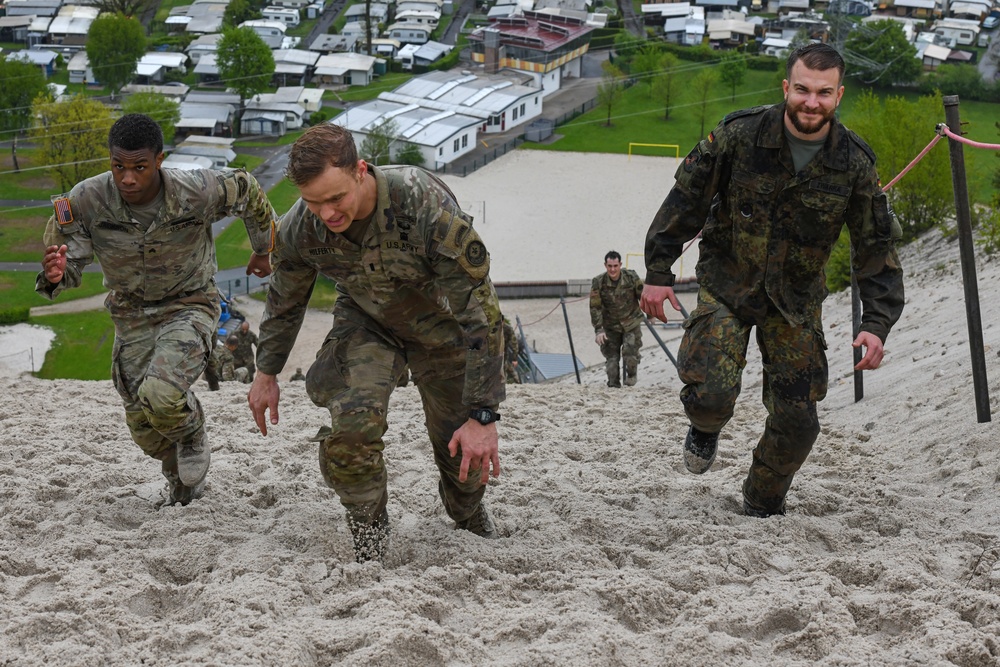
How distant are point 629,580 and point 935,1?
79207 millimetres

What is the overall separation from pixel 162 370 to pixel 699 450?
3.23 meters

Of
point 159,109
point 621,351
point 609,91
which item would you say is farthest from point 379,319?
point 609,91

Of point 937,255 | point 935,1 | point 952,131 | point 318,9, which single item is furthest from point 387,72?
point 952,131

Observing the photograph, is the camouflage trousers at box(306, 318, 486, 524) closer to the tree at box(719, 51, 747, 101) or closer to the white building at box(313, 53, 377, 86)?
the tree at box(719, 51, 747, 101)

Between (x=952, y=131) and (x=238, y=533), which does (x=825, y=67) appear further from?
(x=238, y=533)

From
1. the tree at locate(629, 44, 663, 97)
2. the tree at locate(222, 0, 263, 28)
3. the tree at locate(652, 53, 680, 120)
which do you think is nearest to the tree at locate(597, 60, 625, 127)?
the tree at locate(629, 44, 663, 97)

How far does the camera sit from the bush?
3306cm

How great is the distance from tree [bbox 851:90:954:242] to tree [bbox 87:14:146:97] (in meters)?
39.6

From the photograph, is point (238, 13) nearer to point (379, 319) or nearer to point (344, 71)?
point (344, 71)

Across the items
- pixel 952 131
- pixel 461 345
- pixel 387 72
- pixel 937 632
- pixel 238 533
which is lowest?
pixel 387 72

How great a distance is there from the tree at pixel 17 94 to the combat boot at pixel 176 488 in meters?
49.5

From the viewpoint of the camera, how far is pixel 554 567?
632cm

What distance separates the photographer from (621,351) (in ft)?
52.5

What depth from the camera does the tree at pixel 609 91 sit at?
58.3 metres
